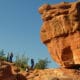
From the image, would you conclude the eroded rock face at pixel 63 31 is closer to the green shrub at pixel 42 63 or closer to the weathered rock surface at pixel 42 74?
the weathered rock surface at pixel 42 74

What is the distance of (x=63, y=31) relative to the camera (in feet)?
150

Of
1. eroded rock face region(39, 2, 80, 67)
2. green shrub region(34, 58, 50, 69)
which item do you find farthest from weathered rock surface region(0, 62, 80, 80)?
green shrub region(34, 58, 50, 69)

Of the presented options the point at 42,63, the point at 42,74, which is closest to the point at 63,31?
the point at 42,74

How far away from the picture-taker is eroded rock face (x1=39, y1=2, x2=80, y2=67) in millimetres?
44566

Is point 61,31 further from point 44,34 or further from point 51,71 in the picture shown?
point 51,71

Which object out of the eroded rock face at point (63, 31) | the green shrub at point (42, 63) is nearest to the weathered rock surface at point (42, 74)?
the eroded rock face at point (63, 31)

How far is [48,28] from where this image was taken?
47.5 meters

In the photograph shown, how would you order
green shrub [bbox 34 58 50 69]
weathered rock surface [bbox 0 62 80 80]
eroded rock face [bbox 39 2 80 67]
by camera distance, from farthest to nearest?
green shrub [bbox 34 58 50 69] < eroded rock face [bbox 39 2 80 67] < weathered rock surface [bbox 0 62 80 80]

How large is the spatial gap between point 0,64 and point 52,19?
12.1 meters

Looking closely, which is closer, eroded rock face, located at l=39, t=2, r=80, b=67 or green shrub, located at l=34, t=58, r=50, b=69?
eroded rock face, located at l=39, t=2, r=80, b=67

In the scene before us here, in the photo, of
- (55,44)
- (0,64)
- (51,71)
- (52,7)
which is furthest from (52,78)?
(52,7)

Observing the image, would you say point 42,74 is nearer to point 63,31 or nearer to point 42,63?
point 63,31

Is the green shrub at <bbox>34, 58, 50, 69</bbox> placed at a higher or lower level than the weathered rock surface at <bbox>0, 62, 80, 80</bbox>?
higher

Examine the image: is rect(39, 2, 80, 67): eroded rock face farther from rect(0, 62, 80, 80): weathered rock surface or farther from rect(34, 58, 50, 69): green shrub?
rect(34, 58, 50, 69): green shrub
